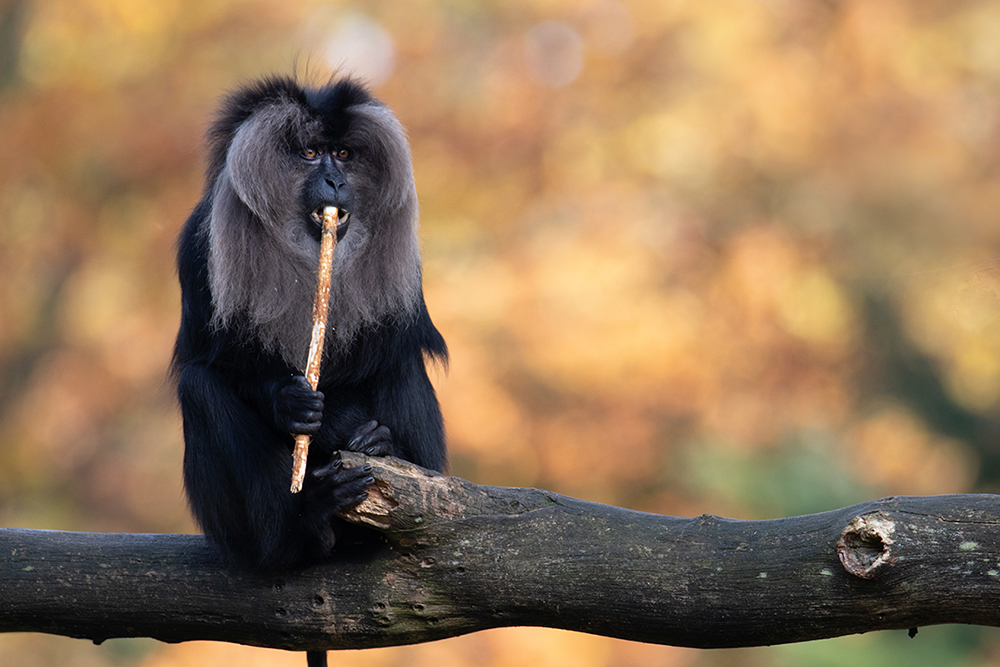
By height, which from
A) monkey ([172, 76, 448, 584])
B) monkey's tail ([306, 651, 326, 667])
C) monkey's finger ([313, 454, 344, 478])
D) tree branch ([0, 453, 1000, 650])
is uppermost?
monkey ([172, 76, 448, 584])

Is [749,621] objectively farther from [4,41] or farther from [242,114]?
[4,41]

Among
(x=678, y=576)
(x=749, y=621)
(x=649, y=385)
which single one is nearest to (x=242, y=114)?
(x=678, y=576)

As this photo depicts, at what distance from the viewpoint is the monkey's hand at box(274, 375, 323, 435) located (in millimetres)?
2658

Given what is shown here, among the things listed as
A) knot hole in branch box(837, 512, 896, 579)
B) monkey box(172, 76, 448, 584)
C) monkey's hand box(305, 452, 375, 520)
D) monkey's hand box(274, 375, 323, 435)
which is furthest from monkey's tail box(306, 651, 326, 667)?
knot hole in branch box(837, 512, 896, 579)

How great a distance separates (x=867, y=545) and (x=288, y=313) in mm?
1740

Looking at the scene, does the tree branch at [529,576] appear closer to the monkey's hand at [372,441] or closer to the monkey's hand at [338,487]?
the monkey's hand at [338,487]

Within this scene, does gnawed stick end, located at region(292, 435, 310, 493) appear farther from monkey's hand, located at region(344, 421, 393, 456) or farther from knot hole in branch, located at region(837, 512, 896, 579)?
knot hole in branch, located at region(837, 512, 896, 579)

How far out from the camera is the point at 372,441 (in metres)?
2.89

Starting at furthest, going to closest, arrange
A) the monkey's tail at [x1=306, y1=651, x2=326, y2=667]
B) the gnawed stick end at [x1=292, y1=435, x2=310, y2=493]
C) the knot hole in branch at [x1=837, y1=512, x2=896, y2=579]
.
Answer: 1. the monkey's tail at [x1=306, y1=651, x2=326, y2=667]
2. the gnawed stick end at [x1=292, y1=435, x2=310, y2=493]
3. the knot hole in branch at [x1=837, y1=512, x2=896, y2=579]

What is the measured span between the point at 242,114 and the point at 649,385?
4616 mm

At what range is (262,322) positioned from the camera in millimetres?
2885

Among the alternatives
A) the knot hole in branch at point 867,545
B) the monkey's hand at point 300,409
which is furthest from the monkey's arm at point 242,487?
the knot hole in branch at point 867,545

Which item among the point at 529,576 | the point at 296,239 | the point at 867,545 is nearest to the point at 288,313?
the point at 296,239

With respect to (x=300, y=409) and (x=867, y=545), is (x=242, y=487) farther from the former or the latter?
(x=867, y=545)
